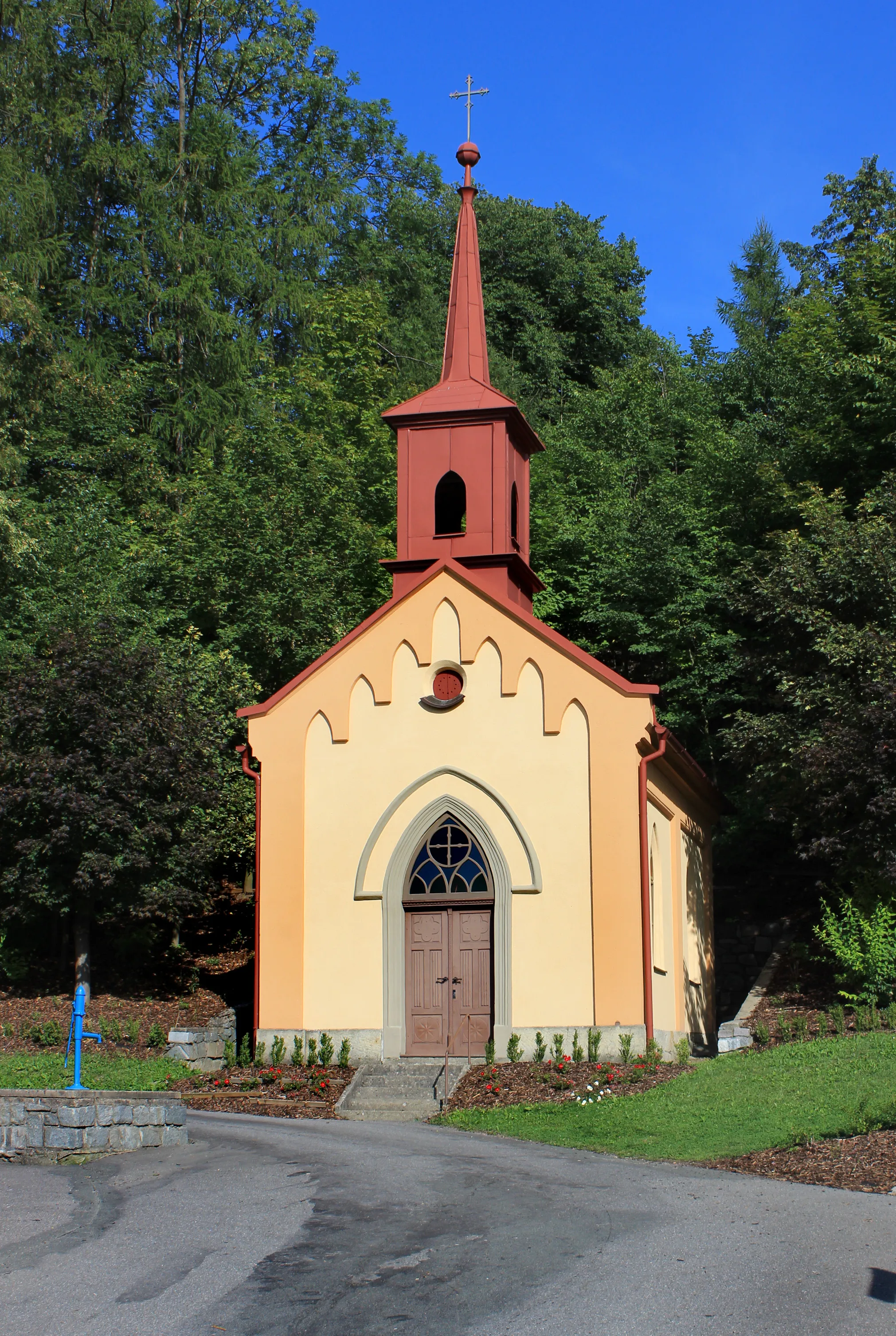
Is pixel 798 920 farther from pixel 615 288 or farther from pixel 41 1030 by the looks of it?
pixel 615 288

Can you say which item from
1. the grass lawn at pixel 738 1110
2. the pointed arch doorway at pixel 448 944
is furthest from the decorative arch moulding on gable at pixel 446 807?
the grass lawn at pixel 738 1110

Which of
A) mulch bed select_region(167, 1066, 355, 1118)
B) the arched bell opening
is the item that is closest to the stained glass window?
A: mulch bed select_region(167, 1066, 355, 1118)

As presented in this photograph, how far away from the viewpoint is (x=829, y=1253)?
7273mm

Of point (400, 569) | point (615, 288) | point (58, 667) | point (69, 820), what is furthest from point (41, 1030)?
point (615, 288)

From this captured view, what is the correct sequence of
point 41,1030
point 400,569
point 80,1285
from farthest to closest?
1. point 400,569
2. point 41,1030
3. point 80,1285

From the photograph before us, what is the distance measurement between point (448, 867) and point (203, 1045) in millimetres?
4031

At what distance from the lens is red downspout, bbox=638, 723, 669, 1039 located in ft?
53.5

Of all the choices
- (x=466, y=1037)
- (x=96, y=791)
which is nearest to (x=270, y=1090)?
(x=466, y=1037)

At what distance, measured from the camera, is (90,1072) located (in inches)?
590

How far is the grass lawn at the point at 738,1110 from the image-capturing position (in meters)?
11.0

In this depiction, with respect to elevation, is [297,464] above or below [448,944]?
above

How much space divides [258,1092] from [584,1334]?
10620 mm

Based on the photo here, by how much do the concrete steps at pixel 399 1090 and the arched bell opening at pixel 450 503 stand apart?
310 inches

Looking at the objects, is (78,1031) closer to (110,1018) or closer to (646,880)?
(110,1018)
